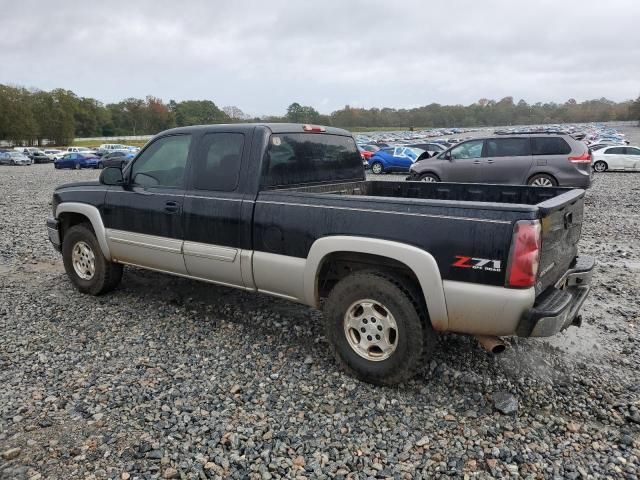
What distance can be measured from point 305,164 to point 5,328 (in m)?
3.33

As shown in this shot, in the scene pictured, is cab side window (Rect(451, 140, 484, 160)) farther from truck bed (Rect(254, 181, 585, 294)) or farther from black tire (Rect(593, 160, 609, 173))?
black tire (Rect(593, 160, 609, 173))

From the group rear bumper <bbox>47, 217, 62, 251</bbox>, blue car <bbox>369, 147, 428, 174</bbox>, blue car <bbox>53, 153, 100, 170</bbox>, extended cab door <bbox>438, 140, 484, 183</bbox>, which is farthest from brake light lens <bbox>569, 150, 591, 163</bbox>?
blue car <bbox>53, 153, 100, 170</bbox>

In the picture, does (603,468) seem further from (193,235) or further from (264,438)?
(193,235)

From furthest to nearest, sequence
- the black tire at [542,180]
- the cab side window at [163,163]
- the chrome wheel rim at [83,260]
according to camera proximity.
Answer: the black tire at [542,180] < the chrome wheel rim at [83,260] < the cab side window at [163,163]

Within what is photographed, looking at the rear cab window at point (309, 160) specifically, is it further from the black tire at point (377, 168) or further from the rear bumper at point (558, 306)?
the black tire at point (377, 168)

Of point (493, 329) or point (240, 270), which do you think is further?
point (240, 270)

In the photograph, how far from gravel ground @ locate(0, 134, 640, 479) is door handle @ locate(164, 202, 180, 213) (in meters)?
1.14

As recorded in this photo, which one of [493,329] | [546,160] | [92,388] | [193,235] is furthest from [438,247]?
[546,160]

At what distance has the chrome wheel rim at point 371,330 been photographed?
3.58m

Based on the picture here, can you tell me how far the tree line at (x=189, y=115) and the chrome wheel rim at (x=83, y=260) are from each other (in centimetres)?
4099

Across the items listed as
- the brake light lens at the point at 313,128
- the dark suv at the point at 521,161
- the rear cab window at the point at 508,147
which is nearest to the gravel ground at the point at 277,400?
the brake light lens at the point at 313,128

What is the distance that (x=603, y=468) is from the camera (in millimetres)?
2762

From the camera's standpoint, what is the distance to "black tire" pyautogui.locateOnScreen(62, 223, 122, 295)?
18.0 ft

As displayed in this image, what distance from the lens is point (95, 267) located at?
555 centimetres
